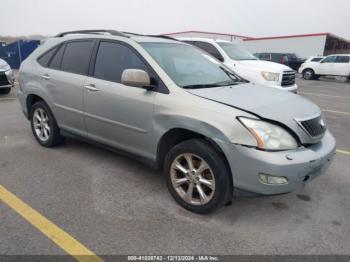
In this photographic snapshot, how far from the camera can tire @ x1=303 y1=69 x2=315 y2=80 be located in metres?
20.5

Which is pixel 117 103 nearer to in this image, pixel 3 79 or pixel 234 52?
pixel 234 52

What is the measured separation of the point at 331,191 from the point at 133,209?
7.63 ft

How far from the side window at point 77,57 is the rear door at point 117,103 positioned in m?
0.18

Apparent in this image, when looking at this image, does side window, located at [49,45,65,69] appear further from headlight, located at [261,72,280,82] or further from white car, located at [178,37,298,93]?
headlight, located at [261,72,280,82]

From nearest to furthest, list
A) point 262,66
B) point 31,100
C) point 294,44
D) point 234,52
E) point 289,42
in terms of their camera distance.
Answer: point 31,100, point 262,66, point 234,52, point 294,44, point 289,42

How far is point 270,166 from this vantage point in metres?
2.65

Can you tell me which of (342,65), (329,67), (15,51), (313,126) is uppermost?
(313,126)

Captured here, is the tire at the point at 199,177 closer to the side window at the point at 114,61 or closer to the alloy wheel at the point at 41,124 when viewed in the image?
the side window at the point at 114,61

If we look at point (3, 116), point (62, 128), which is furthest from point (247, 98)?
point (3, 116)

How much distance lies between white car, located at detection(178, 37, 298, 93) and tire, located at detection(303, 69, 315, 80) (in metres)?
12.8

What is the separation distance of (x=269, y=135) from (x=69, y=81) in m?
2.72

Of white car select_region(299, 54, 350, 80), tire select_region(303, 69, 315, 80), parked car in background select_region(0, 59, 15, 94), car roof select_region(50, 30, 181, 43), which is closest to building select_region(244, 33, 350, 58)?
tire select_region(303, 69, 315, 80)

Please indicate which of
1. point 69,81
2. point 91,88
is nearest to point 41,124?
point 69,81

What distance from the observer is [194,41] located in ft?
31.2
